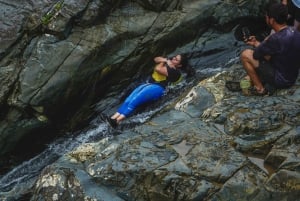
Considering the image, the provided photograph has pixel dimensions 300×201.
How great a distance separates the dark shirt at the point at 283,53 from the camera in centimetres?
839

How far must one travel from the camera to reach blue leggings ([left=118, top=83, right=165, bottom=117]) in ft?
33.9

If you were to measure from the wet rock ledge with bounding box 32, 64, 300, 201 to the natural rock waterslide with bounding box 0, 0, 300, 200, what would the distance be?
17 millimetres

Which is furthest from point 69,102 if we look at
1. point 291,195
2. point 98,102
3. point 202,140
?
point 291,195

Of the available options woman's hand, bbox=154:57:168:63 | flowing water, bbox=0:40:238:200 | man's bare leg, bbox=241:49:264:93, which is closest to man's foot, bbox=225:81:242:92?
man's bare leg, bbox=241:49:264:93

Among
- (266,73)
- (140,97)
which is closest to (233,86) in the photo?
(266,73)

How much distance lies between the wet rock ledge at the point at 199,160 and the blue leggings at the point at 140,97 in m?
1.45

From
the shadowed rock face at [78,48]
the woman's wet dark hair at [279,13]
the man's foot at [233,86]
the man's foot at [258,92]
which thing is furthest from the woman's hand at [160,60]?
the woman's wet dark hair at [279,13]

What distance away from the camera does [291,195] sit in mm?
7066

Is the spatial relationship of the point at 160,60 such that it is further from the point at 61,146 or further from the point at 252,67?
the point at 61,146

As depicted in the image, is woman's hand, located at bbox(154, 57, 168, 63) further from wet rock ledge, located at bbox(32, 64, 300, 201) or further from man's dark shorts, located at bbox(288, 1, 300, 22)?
man's dark shorts, located at bbox(288, 1, 300, 22)

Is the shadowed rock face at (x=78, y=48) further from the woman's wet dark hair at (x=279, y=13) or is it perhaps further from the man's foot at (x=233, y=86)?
the woman's wet dark hair at (x=279, y=13)

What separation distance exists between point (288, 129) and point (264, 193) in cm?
136

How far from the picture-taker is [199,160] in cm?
773

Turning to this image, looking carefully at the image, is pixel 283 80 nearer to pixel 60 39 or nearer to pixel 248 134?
pixel 248 134
